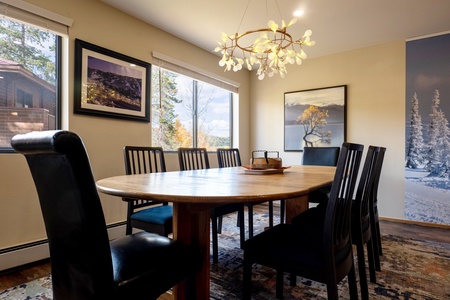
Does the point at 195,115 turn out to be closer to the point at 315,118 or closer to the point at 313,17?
the point at 315,118

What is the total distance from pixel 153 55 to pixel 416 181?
11.8 feet

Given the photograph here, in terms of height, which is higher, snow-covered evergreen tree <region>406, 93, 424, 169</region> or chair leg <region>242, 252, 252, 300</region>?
snow-covered evergreen tree <region>406, 93, 424, 169</region>

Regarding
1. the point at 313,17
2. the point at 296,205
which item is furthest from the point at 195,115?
the point at 296,205

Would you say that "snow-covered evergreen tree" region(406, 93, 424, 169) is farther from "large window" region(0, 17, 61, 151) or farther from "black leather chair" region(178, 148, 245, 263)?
"large window" region(0, 17, 61, 151)

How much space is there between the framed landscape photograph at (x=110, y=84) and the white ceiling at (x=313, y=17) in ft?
1.76

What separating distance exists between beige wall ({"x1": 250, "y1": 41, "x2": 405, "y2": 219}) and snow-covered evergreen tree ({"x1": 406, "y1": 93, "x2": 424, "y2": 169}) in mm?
87

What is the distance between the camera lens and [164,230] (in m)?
1.70

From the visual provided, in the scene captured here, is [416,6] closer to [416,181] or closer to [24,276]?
[416,181]

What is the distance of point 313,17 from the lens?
287cm

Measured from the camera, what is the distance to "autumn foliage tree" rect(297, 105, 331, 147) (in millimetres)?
4023

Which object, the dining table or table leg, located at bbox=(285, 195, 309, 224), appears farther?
table leg, located at bbox=(285, 195, 309, 224)

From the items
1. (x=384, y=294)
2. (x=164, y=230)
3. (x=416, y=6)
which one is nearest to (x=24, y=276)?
(x=164, y=230)

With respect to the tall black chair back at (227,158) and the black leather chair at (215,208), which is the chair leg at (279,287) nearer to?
the black leather chair at (215,208)

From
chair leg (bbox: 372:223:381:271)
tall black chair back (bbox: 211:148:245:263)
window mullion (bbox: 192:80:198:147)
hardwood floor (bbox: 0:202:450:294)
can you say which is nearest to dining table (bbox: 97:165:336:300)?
A: hardwood floor (bbox: 0:202:450:294)
